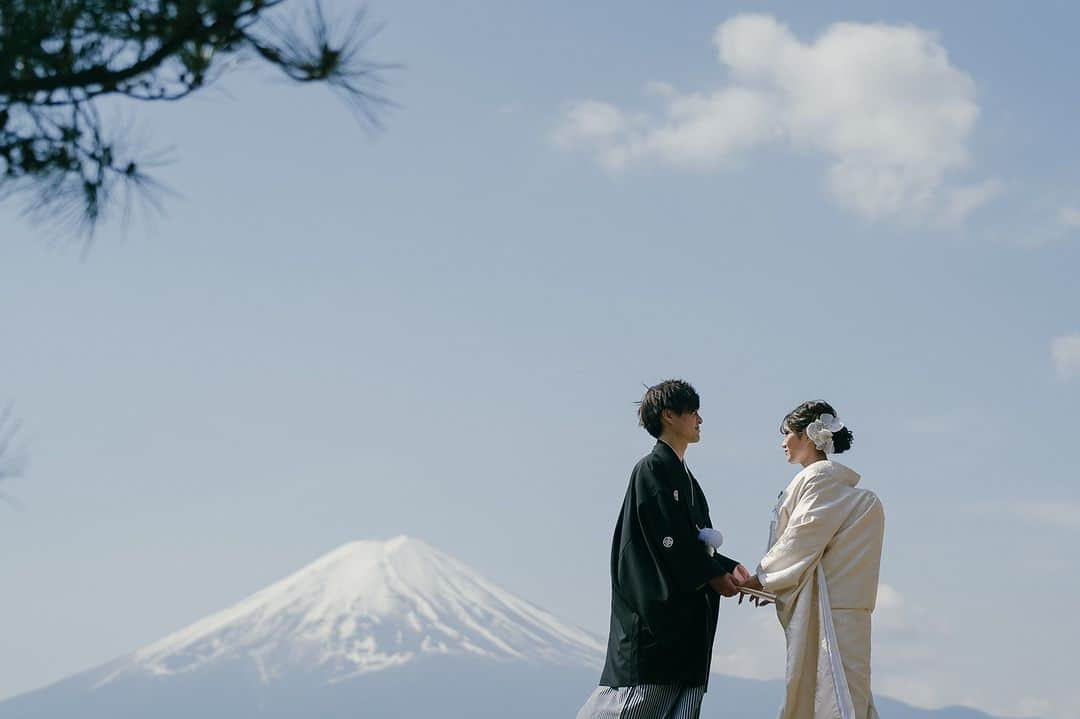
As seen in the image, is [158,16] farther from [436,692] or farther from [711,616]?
[436,692]

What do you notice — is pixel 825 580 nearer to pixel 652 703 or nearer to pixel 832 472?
pixel 832 472

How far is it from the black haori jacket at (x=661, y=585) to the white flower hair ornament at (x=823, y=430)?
0.51m

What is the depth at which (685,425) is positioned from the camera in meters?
4.59

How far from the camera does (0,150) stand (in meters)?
3.54

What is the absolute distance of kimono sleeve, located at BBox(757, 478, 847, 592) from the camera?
15.2 feet

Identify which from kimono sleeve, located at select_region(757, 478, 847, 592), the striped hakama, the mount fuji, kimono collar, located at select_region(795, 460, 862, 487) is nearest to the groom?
the striped hakama

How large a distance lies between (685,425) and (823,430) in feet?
1.78

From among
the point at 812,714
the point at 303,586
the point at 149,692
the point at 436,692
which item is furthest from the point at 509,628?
the point at 812,714

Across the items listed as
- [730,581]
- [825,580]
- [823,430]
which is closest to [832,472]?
[823,430]

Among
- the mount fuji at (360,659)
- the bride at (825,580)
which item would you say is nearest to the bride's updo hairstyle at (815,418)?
the bride at (825,580)

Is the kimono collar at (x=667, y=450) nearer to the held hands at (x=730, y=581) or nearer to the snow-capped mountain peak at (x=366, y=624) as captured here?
the held hands at (x=730, y=581)

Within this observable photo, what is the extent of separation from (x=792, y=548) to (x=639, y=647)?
Answer: 2.19 ft

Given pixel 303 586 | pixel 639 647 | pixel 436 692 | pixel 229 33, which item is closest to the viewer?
pixel 229 33

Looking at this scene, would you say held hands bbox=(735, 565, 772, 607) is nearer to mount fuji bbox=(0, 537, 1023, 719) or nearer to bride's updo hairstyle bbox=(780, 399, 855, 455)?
bride's updo hairstyle bbox=(780, 399, 855, 455)
